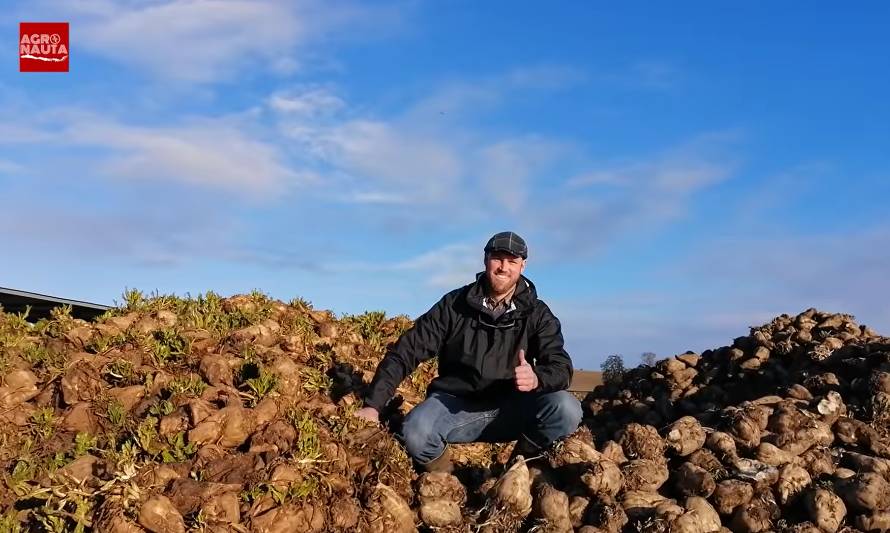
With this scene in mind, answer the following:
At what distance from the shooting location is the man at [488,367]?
624 centimetres

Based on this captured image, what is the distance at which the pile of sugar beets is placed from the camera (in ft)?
16.8

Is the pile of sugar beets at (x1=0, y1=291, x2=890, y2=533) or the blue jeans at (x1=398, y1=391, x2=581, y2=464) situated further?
the blue jeans at (x1=398, y1=391, x2=581, y2=464)

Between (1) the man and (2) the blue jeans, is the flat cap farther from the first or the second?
(2) the blue jeans

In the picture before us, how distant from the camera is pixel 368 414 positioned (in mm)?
6109

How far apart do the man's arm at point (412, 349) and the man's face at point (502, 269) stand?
19.2 inches

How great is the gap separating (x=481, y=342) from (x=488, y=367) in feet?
0.66

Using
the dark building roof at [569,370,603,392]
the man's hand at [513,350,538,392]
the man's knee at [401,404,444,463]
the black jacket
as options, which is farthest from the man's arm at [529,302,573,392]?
the dark building roof at [569,370,603,392]

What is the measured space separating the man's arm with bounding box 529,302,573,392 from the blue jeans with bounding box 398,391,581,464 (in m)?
0.09

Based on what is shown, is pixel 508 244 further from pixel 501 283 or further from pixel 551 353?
pixel 551 353

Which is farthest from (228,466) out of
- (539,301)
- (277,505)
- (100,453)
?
(539,301)

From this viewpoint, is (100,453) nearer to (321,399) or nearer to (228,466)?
(228,466)

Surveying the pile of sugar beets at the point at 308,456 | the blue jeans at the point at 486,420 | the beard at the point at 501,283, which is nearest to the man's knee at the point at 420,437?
the blue jeans at the point at 486,420

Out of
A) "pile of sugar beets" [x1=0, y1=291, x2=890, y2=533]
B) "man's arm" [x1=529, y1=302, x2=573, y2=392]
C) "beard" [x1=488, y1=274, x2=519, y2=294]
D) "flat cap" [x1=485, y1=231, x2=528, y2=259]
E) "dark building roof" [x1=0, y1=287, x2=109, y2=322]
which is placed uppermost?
"dark building roof" [x1=0, y1=287, x2=109, y2=322]

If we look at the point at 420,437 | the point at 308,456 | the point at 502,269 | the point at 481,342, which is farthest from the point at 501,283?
the point at 308,456
